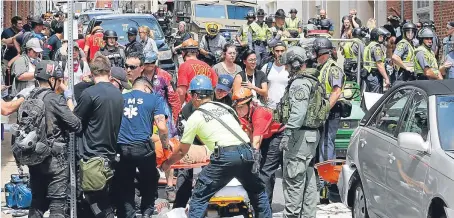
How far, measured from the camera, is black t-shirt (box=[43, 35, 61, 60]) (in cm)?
1598

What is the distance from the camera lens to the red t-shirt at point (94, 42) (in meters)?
15.3

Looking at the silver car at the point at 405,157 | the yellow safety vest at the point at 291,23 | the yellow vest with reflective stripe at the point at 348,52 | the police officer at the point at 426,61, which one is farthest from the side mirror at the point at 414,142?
the yellow safety vest at the point at 291,23

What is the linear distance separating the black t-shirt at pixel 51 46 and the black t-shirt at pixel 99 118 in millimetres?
8153

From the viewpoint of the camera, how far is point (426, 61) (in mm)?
12750

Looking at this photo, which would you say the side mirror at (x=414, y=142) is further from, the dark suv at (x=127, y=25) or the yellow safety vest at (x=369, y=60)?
the dark suv at (x=127, y=25)

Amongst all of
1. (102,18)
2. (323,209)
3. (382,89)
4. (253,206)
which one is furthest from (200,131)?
(102,18)

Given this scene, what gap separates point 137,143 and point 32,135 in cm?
128

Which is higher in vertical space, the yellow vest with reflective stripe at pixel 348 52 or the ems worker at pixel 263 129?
the yellow vest with reflective stripe at pixel 348 52

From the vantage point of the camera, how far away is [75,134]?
8.00 m

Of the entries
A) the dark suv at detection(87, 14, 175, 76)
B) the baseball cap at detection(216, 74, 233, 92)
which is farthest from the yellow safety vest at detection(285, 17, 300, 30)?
the baseball cap at detection(216, 74, 233, 92)

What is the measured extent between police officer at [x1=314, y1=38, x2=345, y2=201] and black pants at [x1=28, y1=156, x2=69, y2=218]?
140 inches

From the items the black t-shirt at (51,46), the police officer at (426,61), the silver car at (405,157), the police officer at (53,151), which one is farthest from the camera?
the black t-shirt at (51,46)

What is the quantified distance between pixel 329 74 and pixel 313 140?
1.92 m

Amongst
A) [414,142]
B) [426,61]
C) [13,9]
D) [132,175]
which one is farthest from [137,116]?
[13,9]
